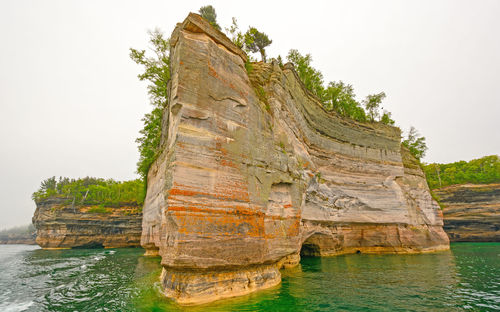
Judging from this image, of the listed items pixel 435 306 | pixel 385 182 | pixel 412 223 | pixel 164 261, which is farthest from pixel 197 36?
pixel 412 223

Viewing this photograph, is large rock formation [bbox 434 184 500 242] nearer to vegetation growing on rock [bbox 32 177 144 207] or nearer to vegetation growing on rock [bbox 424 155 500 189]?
vegetation growing on rock [bbox 424 155 500 189]

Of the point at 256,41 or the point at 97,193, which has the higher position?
the point at 256,41

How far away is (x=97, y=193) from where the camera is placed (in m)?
49.4

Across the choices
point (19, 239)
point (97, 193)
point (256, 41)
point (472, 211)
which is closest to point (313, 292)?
point (256, 41)

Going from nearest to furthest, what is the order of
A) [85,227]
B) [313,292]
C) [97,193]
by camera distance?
[313,292] < [85,227] < [97,193]

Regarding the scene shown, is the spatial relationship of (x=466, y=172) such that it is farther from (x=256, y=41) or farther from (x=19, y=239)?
(x=19, y=239)

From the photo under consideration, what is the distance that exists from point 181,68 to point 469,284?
13.9 m

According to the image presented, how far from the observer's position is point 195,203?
293 inches

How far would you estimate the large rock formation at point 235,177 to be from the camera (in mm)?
7246

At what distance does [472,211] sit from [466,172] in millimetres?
11365

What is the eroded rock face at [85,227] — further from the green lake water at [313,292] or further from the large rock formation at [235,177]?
the green lake water at [313,292]

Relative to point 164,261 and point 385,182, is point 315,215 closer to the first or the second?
point 385,182

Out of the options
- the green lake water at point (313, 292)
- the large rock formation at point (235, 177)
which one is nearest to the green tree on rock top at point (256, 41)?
the large rock formation at point (235, 177)

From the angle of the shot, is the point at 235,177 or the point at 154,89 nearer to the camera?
the point at 235,177
